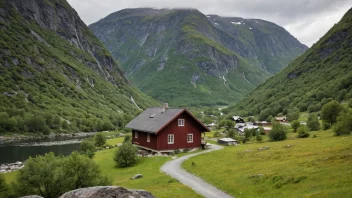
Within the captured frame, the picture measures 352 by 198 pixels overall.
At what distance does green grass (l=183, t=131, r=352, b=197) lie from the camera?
2505 cm

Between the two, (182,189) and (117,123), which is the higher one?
(117,123)

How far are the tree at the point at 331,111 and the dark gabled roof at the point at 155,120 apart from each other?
35.0m

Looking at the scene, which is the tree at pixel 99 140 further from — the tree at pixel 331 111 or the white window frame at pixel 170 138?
the tree at pixel 331 111

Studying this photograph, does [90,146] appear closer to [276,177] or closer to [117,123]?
[276,177]

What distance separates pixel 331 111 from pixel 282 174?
5714 cm

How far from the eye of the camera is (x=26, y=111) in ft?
550

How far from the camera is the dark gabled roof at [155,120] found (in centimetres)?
6153

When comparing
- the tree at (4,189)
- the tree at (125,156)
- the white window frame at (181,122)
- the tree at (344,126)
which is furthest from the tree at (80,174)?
the tree at (344,126)

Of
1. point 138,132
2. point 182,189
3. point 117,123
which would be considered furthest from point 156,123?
point 117,123

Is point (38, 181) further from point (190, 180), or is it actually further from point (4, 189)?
point (190, 180)

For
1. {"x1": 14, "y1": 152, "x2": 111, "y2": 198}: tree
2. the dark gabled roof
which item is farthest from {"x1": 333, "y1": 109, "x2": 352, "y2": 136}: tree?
{"x1": 14, "y1": 152, "x2": 111, "y2": 198}: tree

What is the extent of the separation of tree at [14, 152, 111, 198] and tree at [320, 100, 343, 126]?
66.6 meters

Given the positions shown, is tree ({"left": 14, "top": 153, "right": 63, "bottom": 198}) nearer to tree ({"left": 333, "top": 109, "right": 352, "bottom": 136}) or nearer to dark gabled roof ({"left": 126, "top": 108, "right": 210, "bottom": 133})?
dark gabled roof ({"left": 126, "top": 108, "right": 210, "bottom": 133})

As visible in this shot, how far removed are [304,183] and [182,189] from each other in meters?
11.8
